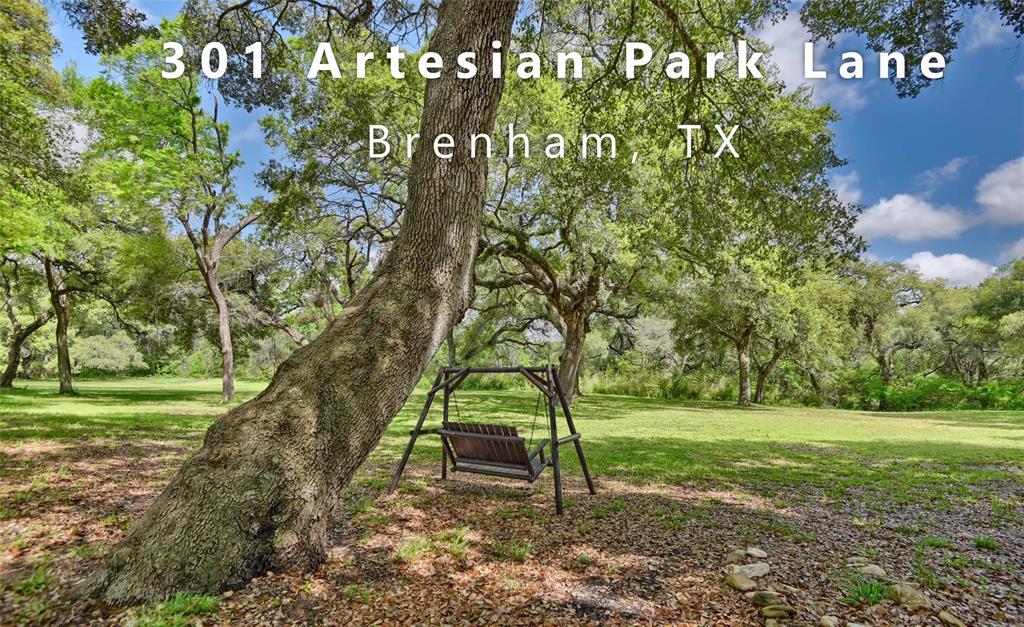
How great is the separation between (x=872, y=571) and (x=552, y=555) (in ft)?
6.84

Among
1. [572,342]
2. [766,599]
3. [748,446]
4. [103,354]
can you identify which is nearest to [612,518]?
[766,599]

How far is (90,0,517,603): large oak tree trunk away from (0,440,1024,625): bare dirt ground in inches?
9.1

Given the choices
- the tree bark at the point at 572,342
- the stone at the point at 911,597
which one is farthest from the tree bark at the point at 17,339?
the stone at the point at 911,597

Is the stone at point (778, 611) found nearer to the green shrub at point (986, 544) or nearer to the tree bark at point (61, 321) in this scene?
the green shrub at point (986, 544)

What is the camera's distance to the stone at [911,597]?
8.99ft

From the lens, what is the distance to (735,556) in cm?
348

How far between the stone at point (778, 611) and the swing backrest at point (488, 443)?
2528 mm

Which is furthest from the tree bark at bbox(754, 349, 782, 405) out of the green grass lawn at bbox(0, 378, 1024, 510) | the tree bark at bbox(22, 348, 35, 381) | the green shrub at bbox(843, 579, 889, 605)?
the tree bark at bbox(22, 348, 35, 381)

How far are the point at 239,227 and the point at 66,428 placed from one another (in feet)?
33.0

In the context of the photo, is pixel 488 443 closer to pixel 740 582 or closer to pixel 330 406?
pixel 330 406

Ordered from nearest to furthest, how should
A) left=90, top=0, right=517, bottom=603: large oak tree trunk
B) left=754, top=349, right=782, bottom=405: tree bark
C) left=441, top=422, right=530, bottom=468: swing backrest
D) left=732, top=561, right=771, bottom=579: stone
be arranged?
left=90, top=0, right=517, bottom=603: large oak tree trunk
left=732, top=561, right=771, bottom=579: stone
left=441, top=422, right=530, bottom=468: swing backrest
left=754, top=349, right=782, bottom=405: tree bark

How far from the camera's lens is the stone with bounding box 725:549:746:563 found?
136 inches

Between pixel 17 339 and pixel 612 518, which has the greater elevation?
pixel 17 339

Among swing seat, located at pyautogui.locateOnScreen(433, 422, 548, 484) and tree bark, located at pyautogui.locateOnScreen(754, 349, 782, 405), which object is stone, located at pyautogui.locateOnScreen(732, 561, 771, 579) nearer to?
swing seat, located at pyautogui.locateOnScreen(433, 422, 548, 484)
